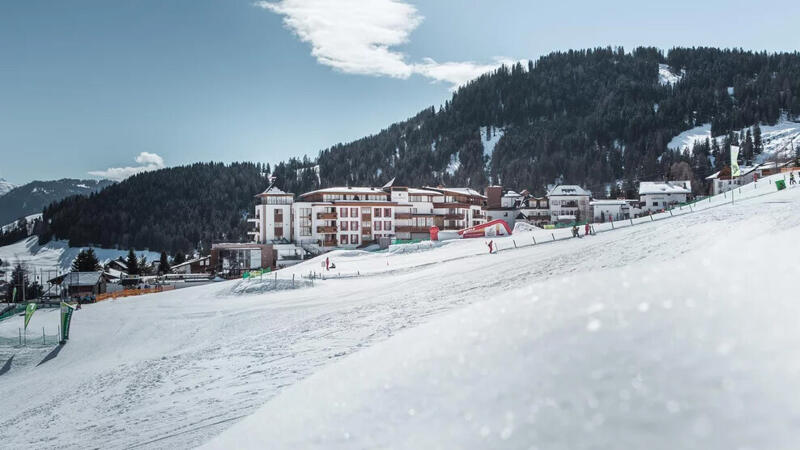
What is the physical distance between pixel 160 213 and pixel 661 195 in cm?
14569

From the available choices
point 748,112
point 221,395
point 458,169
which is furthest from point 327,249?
point 748,112

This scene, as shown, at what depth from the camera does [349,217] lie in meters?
70.5

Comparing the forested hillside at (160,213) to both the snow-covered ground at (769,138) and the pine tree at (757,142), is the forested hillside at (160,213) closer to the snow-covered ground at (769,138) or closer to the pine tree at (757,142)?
the snow-covered ground at (769,138)

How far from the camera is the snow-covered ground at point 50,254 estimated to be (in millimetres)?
133000

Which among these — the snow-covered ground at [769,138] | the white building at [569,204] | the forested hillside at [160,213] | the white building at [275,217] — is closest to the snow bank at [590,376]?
the white building at [275,217]

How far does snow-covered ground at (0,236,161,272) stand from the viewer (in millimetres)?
133000

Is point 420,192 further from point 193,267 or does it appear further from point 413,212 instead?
point 193,267

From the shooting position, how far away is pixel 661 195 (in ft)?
290

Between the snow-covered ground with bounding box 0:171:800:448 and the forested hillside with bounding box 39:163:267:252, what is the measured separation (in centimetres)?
13525

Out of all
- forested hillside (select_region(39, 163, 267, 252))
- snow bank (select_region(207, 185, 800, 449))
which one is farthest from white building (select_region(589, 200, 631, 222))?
forested hillside (select_region(39, 163, 267, 252))

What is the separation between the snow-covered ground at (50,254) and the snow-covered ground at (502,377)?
441 feet

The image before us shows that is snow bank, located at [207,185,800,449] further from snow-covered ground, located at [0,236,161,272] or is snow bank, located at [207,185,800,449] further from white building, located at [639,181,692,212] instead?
snow-covered ground, located at [0,236,161,272]

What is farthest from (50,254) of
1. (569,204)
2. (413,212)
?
(569,204)

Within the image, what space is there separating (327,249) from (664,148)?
156 meters
